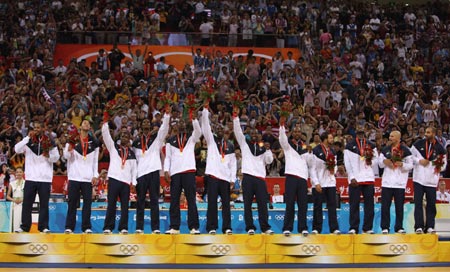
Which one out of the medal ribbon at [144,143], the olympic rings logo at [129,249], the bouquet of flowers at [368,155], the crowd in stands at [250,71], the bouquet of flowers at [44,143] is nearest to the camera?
the olympic rings logo at [129,249]

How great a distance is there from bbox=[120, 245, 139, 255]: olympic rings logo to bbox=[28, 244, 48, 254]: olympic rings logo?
1406 millimetres

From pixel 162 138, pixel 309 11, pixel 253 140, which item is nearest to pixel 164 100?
pixel 162 138

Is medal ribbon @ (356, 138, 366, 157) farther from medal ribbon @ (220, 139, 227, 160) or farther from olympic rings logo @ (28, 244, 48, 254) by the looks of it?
olympic rings logo @ (28, 244, 48, 254)

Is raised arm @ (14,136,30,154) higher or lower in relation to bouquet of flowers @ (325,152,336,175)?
higher

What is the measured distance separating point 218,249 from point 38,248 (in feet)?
10.9

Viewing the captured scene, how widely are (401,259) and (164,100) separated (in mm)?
5507

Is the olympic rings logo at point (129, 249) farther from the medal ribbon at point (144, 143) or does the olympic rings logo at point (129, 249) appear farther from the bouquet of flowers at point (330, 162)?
the bouquet of flowers at point (330, 162)

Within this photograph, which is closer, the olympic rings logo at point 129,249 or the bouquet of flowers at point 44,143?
the olympic rings logo at point 129,249

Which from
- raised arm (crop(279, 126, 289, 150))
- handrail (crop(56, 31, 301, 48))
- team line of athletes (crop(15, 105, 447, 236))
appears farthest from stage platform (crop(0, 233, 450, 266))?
handrail (crop(56, 31, 301, 48))

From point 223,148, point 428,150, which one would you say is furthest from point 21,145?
point 428,150

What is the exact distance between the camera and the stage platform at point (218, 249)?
1548 cm

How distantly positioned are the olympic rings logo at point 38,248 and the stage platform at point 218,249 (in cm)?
2

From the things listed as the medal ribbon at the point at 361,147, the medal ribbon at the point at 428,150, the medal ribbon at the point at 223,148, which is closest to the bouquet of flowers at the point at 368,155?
the medal ribbon at the point at 361,147

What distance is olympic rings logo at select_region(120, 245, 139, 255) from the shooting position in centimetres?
1556
